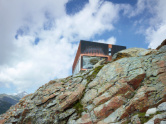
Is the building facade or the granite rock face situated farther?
the building facade

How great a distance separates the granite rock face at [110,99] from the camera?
27.6 feet

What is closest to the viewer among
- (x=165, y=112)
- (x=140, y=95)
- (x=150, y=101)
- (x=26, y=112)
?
(x=165, y=112)

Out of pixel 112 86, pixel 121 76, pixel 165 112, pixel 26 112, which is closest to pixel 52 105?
pixel 26 112

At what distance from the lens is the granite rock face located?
8414mm

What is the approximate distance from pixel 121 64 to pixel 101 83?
11.9 ft

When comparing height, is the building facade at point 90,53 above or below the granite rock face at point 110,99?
above

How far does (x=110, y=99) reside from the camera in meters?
10.2

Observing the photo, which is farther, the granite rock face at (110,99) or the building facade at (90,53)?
the building facade at (90,53)

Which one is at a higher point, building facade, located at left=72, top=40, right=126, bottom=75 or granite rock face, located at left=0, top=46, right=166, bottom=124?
building facade, located at left=72, top=40, right=126, bottom=75

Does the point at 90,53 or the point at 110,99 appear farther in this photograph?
the point at 90,53

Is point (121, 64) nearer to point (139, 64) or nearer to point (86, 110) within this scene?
point (139, 64)

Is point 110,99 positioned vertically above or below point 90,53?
below

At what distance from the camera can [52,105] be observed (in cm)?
1273

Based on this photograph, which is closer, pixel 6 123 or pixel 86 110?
pixel 86 110
